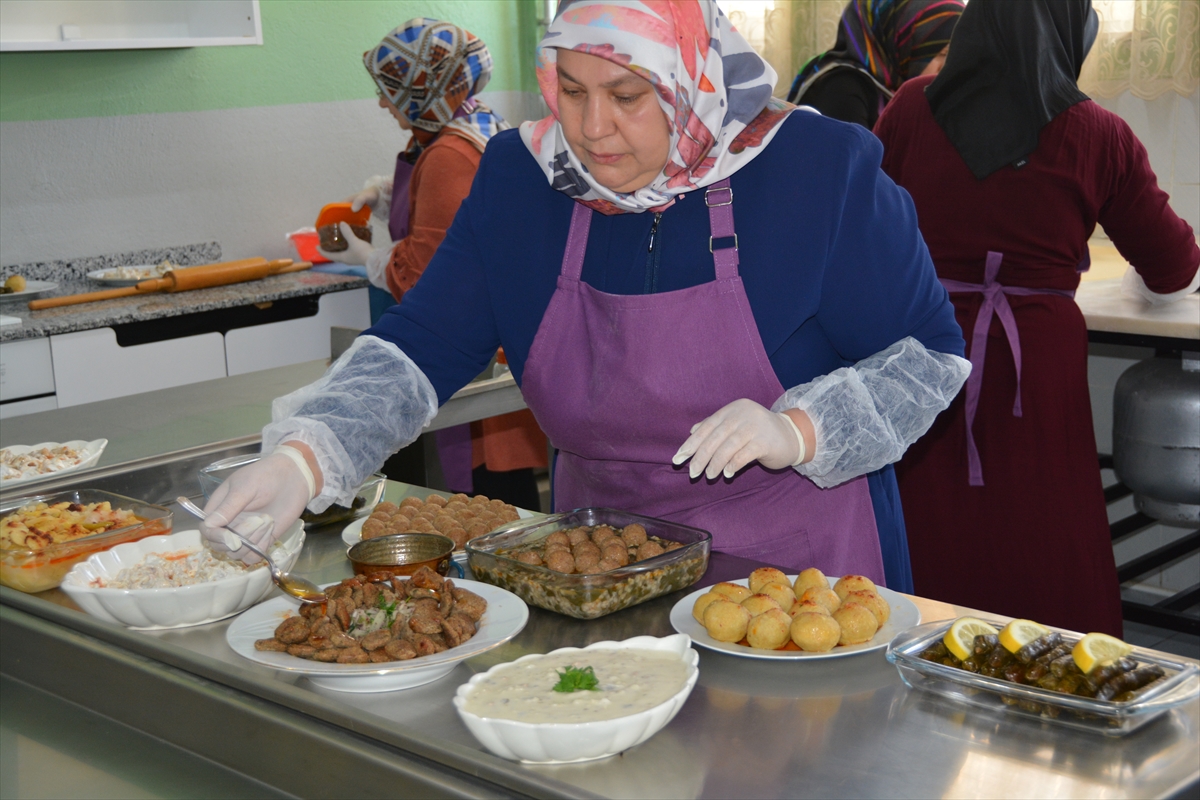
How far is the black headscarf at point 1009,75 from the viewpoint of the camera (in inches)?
99.0

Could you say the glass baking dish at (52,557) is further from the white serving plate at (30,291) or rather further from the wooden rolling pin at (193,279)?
the white serving plate at (30,291)

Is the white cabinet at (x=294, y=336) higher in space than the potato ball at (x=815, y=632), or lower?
lower

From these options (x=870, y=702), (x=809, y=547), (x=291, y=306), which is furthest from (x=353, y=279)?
(x=870, y=702)

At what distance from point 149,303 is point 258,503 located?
2.68m

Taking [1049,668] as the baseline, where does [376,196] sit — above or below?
above

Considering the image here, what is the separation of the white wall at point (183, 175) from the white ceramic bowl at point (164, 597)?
3021 millimetres

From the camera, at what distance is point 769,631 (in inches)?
46.1

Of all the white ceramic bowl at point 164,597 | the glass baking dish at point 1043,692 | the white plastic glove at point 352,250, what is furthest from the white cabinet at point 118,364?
the glass baking dish at point 1043,692

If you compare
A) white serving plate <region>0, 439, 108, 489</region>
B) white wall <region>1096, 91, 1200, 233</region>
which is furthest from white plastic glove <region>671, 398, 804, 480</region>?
white wall <region>1096, 91, 1200, 233</region>

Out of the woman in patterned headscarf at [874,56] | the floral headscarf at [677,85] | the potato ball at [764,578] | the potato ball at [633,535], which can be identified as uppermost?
the woman in patterned headscarf at [874,56]

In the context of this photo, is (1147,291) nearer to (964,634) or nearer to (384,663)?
(964,634)

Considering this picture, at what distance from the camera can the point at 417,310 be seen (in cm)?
163

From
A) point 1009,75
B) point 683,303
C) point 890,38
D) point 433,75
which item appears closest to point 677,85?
point 683,303

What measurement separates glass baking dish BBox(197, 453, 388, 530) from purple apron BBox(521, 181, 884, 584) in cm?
28
